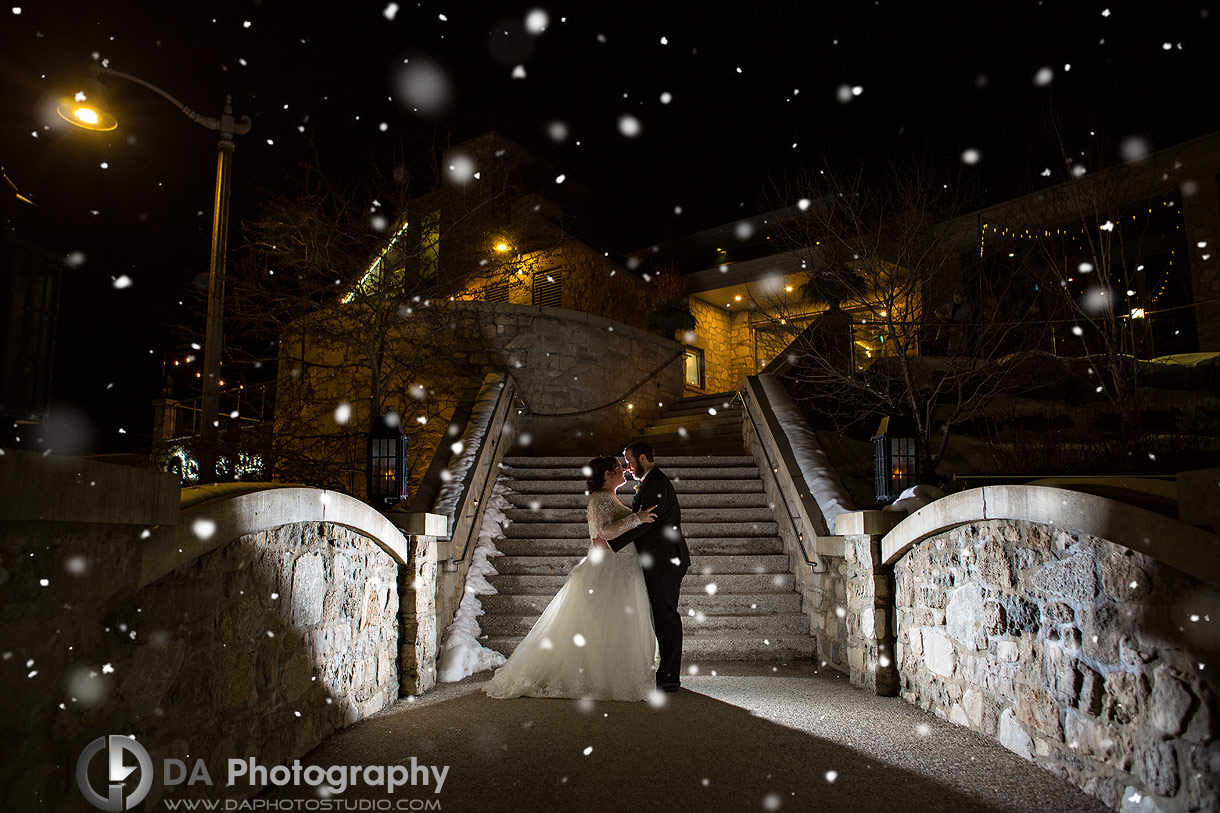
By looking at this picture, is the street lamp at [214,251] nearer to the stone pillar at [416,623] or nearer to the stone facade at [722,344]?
the stone pillar at [416,623]

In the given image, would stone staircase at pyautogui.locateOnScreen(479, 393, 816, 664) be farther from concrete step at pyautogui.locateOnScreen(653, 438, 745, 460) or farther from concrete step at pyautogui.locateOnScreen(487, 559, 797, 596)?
concrete step at pyautogui.locateOnScreen(653, 438, 745, 460)

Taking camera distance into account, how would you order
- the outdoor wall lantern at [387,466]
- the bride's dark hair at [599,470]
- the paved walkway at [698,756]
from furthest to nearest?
the outdoor wall lantern at [387,466]
the bride's dark hair at [599,470]
the paved walkway at [698,756]

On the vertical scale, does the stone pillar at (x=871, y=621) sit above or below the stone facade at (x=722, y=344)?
below

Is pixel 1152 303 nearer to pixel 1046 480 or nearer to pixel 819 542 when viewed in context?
pixel 819 542

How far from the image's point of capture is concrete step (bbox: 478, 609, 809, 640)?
680 centimetres

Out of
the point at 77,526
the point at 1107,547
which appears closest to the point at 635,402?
the point at 1107,547

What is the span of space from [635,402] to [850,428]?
187 inches

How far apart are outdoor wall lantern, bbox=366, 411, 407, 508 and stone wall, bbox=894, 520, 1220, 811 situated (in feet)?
15.2

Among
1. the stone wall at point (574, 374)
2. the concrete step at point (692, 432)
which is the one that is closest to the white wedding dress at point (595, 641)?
the concrete step at point (692, 432)

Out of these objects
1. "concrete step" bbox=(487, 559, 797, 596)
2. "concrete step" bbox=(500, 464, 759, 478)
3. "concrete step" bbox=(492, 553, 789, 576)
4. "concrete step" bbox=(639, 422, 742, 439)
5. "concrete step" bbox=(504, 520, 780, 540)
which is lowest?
"concrete step" bbox=(487, 559, 797, 596)

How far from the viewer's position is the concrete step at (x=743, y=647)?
6.56 m

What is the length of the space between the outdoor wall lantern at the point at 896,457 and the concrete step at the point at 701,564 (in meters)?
1.47

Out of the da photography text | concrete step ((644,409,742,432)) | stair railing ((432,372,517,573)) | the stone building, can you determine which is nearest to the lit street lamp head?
the stone building

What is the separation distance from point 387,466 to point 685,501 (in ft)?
11.8
